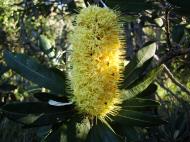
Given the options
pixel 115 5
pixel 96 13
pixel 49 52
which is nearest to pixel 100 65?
pixel 96 13

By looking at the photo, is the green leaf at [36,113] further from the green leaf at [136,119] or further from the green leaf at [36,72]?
the green leaf at [136,119]

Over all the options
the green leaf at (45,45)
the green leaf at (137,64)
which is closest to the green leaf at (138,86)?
the green leaf at (137,64)

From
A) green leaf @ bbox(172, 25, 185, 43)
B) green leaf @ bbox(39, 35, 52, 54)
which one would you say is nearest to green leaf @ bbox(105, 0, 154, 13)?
green leaf @ bbox(172, 25, 185, 43)

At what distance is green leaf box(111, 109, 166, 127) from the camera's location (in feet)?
6.59

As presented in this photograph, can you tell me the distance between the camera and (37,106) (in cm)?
197

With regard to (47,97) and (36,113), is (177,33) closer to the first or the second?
(47,97)

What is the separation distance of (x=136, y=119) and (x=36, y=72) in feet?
1.60

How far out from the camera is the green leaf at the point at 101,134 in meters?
1.93

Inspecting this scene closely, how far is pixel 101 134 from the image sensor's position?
1938 mm

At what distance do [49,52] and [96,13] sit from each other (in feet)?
7.69

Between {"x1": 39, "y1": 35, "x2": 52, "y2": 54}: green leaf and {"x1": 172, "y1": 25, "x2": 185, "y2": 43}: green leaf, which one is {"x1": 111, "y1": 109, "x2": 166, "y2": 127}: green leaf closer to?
{"x1": 172, "y1": 25, "x2": 185, "y2": 43}: green leaf

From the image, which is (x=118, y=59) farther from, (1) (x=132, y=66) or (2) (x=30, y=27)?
(2) (x=30, y=27)

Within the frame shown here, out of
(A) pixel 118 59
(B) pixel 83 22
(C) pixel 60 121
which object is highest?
(B) pixel 83 22

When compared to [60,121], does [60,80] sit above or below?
above
